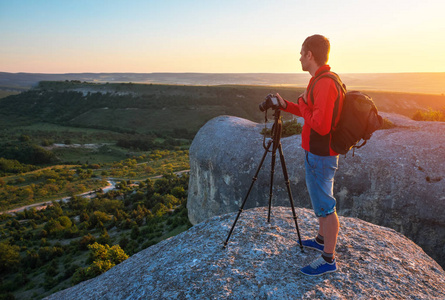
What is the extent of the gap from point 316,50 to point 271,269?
3.90 metres

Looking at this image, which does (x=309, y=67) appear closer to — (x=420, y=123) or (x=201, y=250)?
(x=201, y=250)

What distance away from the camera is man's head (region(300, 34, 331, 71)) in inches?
163

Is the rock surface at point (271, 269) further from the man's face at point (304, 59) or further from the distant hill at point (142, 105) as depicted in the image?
the distant hill at point (142, 105)

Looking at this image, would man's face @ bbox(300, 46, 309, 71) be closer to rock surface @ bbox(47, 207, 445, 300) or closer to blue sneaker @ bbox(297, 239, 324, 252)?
blue sneaker @ bbox(297, 239, 324, 252)

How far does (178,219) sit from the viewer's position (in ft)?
72.9

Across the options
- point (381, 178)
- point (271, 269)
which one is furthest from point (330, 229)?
point (381, 178)

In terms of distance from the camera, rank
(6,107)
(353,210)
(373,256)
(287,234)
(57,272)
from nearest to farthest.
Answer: (373,256) < (287,234) < (353,210) < (57,272) < (6,107)

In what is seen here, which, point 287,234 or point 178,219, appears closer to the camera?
point 287,234

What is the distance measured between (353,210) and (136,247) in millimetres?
17251

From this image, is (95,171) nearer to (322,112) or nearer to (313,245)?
(313,245)

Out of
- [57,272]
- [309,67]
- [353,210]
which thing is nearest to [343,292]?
[309,67]

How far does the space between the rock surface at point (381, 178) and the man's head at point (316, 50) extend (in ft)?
23.8

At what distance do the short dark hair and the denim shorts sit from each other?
5.01 feet

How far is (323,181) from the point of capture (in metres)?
4.30
